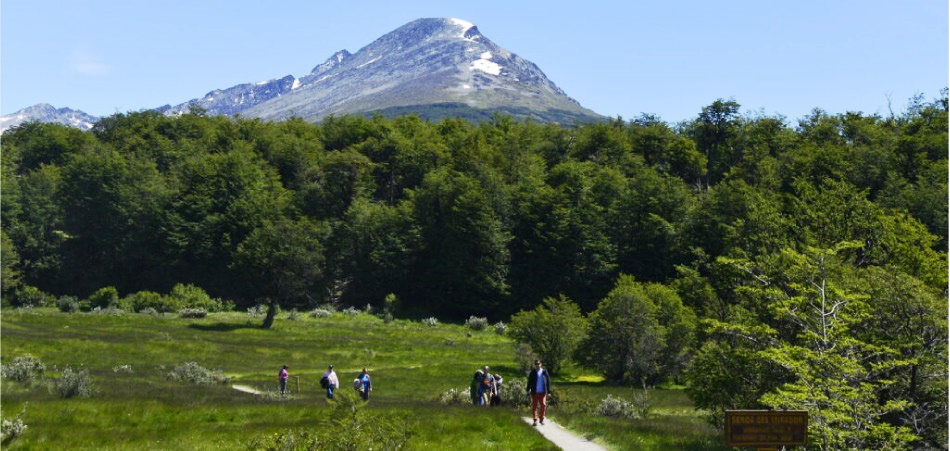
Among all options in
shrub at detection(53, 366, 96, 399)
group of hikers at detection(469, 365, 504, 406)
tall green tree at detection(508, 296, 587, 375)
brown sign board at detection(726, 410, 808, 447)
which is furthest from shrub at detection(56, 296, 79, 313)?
brown sign board at detection(726, 410, 808, 447)

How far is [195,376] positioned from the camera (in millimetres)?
41844

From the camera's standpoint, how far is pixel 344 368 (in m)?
54.5

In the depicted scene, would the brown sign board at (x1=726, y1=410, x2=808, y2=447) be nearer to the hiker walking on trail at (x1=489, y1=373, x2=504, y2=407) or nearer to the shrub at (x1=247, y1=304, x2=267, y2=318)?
the hiker walking on trail at (x1=489, y1=373, x2=504, y2=407)

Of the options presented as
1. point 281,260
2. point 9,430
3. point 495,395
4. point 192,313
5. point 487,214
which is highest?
point 487,214

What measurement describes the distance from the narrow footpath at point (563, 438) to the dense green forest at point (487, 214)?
16794 millimetres

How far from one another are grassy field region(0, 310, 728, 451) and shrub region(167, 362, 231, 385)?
766 mm

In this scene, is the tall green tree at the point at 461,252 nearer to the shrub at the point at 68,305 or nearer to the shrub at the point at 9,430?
the shrub at the point at 68,305

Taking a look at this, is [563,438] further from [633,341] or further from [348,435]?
[633,341]

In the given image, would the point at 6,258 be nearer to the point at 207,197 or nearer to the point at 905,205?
the point at 207,197

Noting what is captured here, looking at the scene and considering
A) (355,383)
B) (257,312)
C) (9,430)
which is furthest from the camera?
(257,312)

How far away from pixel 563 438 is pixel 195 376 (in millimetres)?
24983

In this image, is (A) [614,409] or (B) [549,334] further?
(B) [549,334]

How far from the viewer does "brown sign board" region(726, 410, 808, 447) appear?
15.2 metres

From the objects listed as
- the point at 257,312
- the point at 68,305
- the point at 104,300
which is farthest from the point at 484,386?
the point at 104,300
